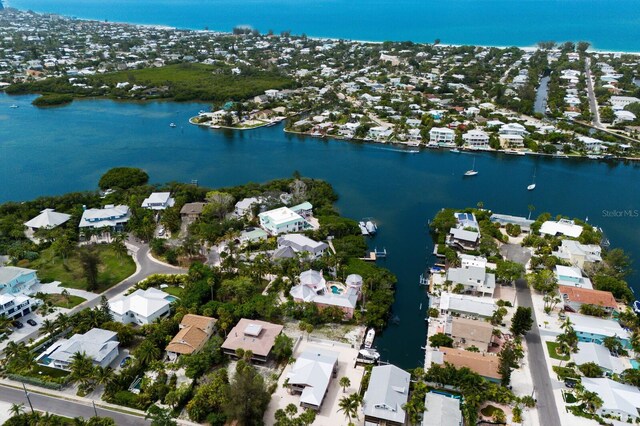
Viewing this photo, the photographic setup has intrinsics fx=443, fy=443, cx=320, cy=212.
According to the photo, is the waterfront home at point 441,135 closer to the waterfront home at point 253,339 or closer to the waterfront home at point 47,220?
the waterfront home at point 253,339

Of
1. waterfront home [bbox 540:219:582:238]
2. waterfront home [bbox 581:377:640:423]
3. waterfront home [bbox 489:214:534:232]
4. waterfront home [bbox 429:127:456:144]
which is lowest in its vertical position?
waterfront home [bbox 581:377:640:423]

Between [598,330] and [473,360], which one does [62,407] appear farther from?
[598,330]

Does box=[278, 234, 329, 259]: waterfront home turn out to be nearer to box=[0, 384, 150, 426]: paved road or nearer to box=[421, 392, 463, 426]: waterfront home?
box=[421, 392, 463, 426]: waterfront home

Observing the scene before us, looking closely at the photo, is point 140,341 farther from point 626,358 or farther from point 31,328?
point 626,358

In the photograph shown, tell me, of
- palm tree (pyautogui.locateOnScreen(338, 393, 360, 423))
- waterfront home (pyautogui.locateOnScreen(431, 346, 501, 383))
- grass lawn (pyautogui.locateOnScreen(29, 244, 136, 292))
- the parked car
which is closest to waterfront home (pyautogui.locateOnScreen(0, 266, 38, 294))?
grass lawn (pyautogui.locateOnScreen(29, 244, 136, 292))

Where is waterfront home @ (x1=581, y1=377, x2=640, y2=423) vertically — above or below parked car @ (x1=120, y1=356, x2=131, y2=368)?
above

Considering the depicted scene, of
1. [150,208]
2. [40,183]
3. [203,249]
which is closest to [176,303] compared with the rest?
[203,249]
